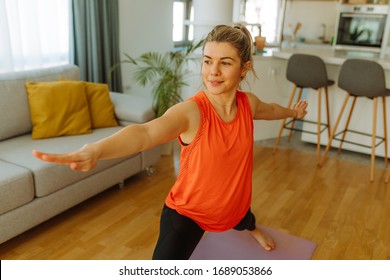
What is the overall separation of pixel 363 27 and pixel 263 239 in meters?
4.51

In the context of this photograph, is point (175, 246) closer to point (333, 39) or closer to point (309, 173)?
point (309, 173)

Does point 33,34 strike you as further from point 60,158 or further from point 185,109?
point 60,158

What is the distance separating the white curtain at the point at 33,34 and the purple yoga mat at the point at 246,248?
2.09 meters

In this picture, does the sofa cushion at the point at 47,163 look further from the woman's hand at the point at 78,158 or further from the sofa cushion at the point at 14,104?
the woman's hand at the point at 78,158

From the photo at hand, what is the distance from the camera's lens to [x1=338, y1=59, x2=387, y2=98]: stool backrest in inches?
119

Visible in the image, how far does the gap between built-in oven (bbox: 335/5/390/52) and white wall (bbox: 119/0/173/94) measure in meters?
2.70

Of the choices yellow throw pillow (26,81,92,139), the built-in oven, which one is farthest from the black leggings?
the built-in oven

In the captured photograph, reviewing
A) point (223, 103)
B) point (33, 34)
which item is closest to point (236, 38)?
point (223, 103)

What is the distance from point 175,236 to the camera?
156 centimetres

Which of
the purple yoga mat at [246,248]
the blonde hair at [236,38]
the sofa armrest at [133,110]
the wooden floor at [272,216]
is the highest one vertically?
the blonde hair at [236,38]

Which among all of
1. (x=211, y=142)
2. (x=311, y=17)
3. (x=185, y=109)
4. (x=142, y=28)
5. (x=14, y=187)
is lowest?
(x=14, y=187)

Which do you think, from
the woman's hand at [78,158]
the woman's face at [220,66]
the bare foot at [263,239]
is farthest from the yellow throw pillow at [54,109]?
the woman's hand at [78,158]

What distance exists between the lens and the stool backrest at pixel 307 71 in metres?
3.33

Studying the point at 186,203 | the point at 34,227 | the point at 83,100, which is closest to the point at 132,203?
the point at 34,227
